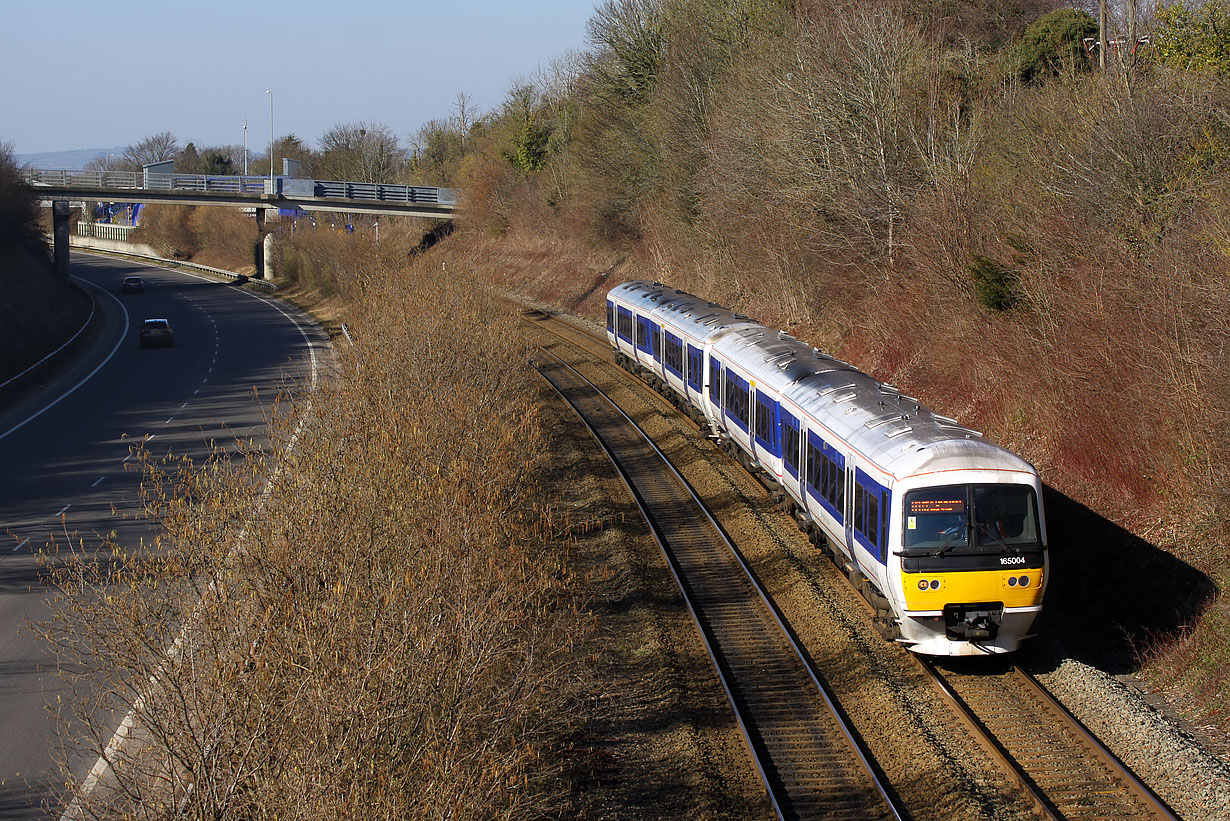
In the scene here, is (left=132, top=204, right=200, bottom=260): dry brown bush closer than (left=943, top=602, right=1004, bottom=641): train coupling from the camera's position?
No

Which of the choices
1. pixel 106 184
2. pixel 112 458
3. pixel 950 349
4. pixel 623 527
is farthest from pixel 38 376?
pixel 106 184

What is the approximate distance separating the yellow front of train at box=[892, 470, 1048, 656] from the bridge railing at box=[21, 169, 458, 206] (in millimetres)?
62985

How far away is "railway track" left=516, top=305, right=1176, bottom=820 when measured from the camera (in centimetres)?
934

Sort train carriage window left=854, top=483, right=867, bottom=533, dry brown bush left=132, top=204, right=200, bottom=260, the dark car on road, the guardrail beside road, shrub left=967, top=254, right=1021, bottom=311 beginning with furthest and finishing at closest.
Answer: dry brown bush left=132, top=204, right=200, bottom=260, the guardrail beside road, the dark car on road, shrub left=967, top=254, right=1021, bottom=311, train carriage window left=854, top=483, right=867, bottom=533

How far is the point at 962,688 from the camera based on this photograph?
1180 centimetres

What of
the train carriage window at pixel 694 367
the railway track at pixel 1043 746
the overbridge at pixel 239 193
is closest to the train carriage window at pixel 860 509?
the railway track at pixel 1043 746

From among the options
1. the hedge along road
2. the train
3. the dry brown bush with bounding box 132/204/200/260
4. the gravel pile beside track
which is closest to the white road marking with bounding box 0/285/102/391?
the hedge along road

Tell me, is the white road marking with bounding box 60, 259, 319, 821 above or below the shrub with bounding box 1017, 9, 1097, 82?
below

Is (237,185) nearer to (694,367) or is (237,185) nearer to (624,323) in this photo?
(624,323)

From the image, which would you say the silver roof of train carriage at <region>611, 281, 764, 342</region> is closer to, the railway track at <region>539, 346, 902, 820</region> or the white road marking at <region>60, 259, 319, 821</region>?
the railway track at <region>539, 346, 902, 820</region>

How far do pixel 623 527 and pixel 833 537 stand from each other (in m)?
4.44

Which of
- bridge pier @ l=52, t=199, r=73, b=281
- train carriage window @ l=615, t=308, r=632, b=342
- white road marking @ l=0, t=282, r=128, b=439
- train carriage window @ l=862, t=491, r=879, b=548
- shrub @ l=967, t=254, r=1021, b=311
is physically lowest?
white road marking @ l=0, t=282, r=128, b=439

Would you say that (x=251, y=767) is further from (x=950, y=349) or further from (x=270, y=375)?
(x=270, y=375)

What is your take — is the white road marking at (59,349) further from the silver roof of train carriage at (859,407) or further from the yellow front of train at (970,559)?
the yellow front of train at (970,559)
